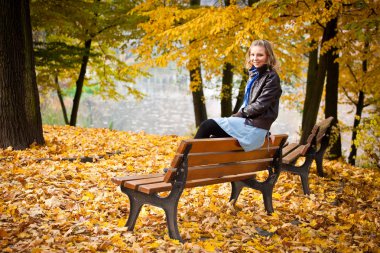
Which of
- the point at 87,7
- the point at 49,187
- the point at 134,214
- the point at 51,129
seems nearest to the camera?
the point at 134,214

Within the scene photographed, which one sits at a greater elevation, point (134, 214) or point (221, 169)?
point (221, 169)

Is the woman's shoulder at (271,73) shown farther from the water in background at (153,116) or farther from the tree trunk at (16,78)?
the water in background at (153,116)

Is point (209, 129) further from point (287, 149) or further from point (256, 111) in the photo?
point (287, 149)

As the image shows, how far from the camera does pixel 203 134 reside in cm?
420

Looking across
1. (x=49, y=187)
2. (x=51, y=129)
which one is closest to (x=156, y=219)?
(x=49, y=187)

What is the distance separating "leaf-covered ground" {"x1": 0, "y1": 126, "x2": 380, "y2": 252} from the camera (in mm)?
3664

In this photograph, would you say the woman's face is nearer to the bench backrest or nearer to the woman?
the woman

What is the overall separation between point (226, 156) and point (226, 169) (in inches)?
6.9

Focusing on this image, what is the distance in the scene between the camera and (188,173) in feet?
12.3

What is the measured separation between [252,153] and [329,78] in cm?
513

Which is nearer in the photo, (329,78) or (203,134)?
(203,134)

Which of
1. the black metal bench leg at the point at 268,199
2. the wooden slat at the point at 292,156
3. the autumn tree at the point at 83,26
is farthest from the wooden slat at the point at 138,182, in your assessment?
the autumn tree at the point at 83,26

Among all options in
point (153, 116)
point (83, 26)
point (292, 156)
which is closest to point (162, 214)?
point (292, 156)

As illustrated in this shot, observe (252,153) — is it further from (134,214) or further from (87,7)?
(87,7)
